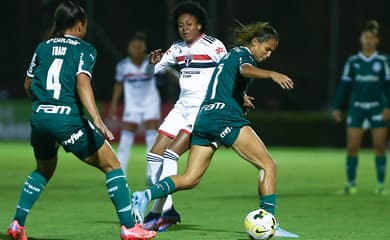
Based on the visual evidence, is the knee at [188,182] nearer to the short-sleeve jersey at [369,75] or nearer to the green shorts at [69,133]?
the green shorts at [69,133]

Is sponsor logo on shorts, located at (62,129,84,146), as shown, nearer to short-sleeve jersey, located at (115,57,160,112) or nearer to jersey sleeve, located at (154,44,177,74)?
jersey sleeve, located at (154,44,177,74)

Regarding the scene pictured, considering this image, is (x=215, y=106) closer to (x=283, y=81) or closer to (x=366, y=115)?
(x=283, y=81)

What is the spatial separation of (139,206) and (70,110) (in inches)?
42.6

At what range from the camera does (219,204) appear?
42.4ft

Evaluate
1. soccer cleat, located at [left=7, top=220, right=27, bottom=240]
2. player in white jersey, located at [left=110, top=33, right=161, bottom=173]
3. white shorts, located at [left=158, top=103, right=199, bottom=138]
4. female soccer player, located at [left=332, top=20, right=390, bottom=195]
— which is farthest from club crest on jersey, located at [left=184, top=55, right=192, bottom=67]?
player in white jersey, located at [left=110, top=33, right=161, bottom=173]

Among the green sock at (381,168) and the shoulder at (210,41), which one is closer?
the shoulder at (210,41)

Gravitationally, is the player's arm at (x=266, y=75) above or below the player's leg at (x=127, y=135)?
above

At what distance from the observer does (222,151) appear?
26.8 metres

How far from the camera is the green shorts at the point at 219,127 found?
9258 millimetres

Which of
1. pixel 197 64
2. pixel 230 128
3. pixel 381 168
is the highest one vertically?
pixel 197 64

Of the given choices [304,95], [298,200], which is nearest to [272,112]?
[304,95]

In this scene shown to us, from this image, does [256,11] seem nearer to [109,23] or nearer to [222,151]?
[109,23]

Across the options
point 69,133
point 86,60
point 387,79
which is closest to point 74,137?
point 69,133

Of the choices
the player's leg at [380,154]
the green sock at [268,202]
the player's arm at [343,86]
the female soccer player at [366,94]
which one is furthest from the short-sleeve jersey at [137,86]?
the green sock at [268,202]
